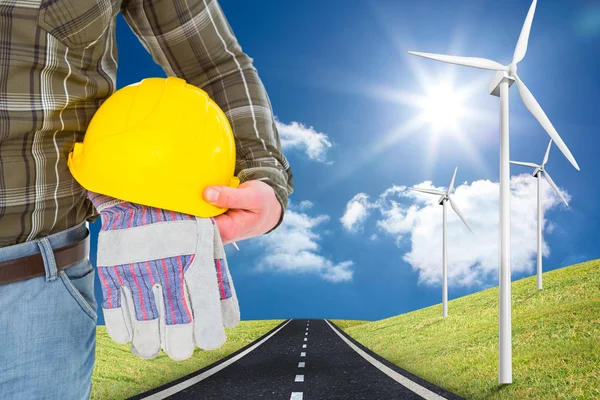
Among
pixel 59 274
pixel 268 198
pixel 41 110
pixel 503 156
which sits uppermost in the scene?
pixel 503 156

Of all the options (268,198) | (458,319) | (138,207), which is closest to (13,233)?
(138,207)

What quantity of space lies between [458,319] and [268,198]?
24147 mm

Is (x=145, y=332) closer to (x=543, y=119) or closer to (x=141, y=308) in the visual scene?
(x=141, y=308)

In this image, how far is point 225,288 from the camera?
155cm

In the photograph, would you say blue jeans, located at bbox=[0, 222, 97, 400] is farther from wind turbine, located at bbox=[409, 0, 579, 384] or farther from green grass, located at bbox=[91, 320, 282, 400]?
wind turbine, located at bbox=[409, 0, 579, 384]

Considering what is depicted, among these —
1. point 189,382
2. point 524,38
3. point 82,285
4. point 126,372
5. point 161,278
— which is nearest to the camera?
point 161,278

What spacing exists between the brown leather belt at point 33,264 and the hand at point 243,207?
19.3 inches

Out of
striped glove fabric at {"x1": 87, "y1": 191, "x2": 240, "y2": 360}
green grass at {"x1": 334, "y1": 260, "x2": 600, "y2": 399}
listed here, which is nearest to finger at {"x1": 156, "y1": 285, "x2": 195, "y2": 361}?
striped glove fabric at {"x1": 87, "y1": 191, "x2": 240, "y2": 360}

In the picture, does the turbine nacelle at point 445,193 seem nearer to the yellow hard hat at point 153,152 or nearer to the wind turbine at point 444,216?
the wind turbine at point 444,216

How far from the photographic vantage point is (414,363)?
14242mm

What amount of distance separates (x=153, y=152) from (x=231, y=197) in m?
0.26

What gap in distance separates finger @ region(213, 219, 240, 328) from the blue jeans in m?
0.46

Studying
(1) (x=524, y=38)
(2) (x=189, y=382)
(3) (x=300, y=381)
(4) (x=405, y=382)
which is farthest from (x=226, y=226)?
(1) (x=524, y=38)

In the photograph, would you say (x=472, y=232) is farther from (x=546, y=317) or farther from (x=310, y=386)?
(x=310, y=386)
